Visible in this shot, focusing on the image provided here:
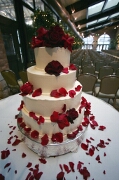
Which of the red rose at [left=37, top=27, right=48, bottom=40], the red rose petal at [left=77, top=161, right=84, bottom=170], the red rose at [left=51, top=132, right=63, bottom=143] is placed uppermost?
the red rose at [left=37, top=27, right=48, bottom=40]

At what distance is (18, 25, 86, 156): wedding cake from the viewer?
2.50ft

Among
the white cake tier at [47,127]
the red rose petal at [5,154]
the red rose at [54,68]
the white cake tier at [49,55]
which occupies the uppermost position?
the white cake tier at [49,55]

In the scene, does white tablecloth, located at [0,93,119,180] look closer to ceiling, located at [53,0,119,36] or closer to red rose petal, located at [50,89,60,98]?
red rose petal, located at [50,89,60,98]

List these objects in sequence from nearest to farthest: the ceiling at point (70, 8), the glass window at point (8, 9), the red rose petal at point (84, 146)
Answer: the red rose petal at point (84, 146) < the glass window at point (8, 9) < the ceiling at point (70, 8)

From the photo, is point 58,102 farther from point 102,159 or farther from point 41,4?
point 41,4

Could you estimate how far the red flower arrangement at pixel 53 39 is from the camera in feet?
2.35

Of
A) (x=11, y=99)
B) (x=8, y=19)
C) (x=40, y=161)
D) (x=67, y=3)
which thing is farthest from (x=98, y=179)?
(x=67, y=3)

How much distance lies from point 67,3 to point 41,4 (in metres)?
1.81

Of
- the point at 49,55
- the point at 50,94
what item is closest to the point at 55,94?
the point at 50,94

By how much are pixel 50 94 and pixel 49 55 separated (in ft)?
1.00

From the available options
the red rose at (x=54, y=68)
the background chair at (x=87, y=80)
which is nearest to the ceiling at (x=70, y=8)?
the background chair at (x=87, y=80)

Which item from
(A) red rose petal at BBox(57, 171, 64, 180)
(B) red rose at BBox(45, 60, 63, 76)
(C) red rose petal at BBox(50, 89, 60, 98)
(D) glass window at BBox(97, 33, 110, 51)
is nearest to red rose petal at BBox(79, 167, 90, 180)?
(A) red rose petal at BBox(57, 171, 64, 180)

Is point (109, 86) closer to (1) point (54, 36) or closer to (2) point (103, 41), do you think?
(1) point (54, 36)

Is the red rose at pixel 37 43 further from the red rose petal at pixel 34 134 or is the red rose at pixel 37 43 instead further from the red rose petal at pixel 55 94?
the red rose petal at pixel 34 134
